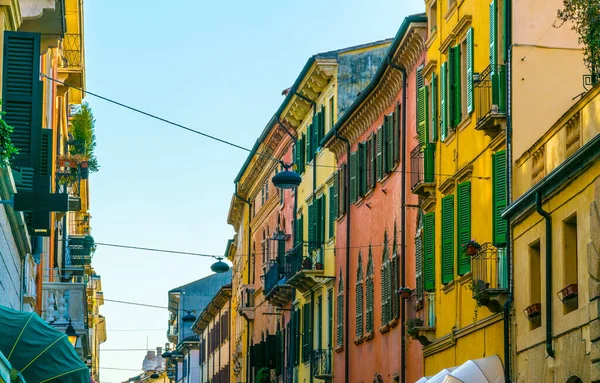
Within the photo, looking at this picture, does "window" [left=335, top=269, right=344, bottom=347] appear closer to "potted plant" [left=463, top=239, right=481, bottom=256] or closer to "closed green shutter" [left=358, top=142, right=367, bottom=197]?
"closed green shutter" [left=358, top=142, right=367, bottom=197]

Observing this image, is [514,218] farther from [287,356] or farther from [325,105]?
[287,356]

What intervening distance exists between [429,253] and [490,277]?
4505 millimetres

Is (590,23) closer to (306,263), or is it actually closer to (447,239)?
(447,239)

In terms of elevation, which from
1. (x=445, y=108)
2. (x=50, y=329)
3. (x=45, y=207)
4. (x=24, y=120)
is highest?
(x=445, y=108)

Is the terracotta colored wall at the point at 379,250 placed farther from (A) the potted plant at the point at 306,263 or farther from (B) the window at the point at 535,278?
(B) the window at the point at 535,278

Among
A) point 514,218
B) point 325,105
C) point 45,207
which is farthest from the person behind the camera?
point 325,105

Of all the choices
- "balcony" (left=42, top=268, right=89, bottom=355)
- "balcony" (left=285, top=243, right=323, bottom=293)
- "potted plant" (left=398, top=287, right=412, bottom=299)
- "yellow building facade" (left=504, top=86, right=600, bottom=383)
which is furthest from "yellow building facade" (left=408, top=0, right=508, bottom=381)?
"balcony" (left=285, top=243, right=323, bottom=293)

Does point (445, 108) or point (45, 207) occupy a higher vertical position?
point (445, 108)

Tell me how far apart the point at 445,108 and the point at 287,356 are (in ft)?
74.0

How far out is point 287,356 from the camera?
49906 millimetres

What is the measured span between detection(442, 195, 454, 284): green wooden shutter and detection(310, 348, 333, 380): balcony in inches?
558

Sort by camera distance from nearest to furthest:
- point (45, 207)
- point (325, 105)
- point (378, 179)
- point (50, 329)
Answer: point (50, 329) < point (45, 207) < point (378, 179) < point (325, 105)

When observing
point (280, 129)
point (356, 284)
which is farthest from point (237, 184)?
point (356, 284)

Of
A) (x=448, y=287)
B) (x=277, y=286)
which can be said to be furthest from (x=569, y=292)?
(x=277, y=286)
